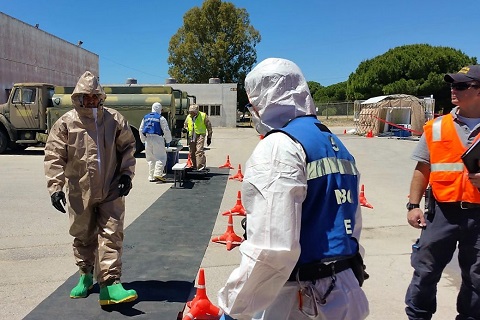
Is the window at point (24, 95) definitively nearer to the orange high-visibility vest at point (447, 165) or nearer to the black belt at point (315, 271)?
the orange high-visibility vest at point (447, 165)

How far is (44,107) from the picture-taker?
49.3 ft

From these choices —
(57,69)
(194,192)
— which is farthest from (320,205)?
(57,69)

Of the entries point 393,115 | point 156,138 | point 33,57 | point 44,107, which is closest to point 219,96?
point 33,57

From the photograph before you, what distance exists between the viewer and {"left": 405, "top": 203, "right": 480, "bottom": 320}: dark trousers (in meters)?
2.83

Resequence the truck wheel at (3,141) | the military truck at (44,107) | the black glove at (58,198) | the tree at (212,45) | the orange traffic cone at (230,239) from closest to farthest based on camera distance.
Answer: the black glove at (58,198) → the orange traffic cone at (230,239) → the military truck at (44,107) → the truck wheel at (3,141) → the tree at (212,45)

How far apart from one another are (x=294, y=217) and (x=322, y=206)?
17cm

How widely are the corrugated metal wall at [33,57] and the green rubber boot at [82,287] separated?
26.7 m

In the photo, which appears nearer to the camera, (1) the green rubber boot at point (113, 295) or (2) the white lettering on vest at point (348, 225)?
(2) the white lettering on vest at point (348, 225)

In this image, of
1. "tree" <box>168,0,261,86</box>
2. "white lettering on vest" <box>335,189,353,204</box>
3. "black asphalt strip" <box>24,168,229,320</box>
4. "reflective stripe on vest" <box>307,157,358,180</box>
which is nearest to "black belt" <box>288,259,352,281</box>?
"white lettering on vest" <box>335,189,353,204</box>

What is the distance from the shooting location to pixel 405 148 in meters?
→ 18.3

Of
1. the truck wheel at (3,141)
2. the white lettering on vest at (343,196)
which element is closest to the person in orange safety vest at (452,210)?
the white lettering on vest at (343,196)

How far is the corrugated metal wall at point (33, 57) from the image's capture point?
27.1m

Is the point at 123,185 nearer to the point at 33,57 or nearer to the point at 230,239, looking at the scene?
the point at 230,239

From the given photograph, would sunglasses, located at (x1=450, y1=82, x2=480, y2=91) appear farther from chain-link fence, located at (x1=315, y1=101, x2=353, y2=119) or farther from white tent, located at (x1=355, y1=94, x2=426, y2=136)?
chain-link fence, located at (x1=315, y1=101, x2=353, y2=119)
